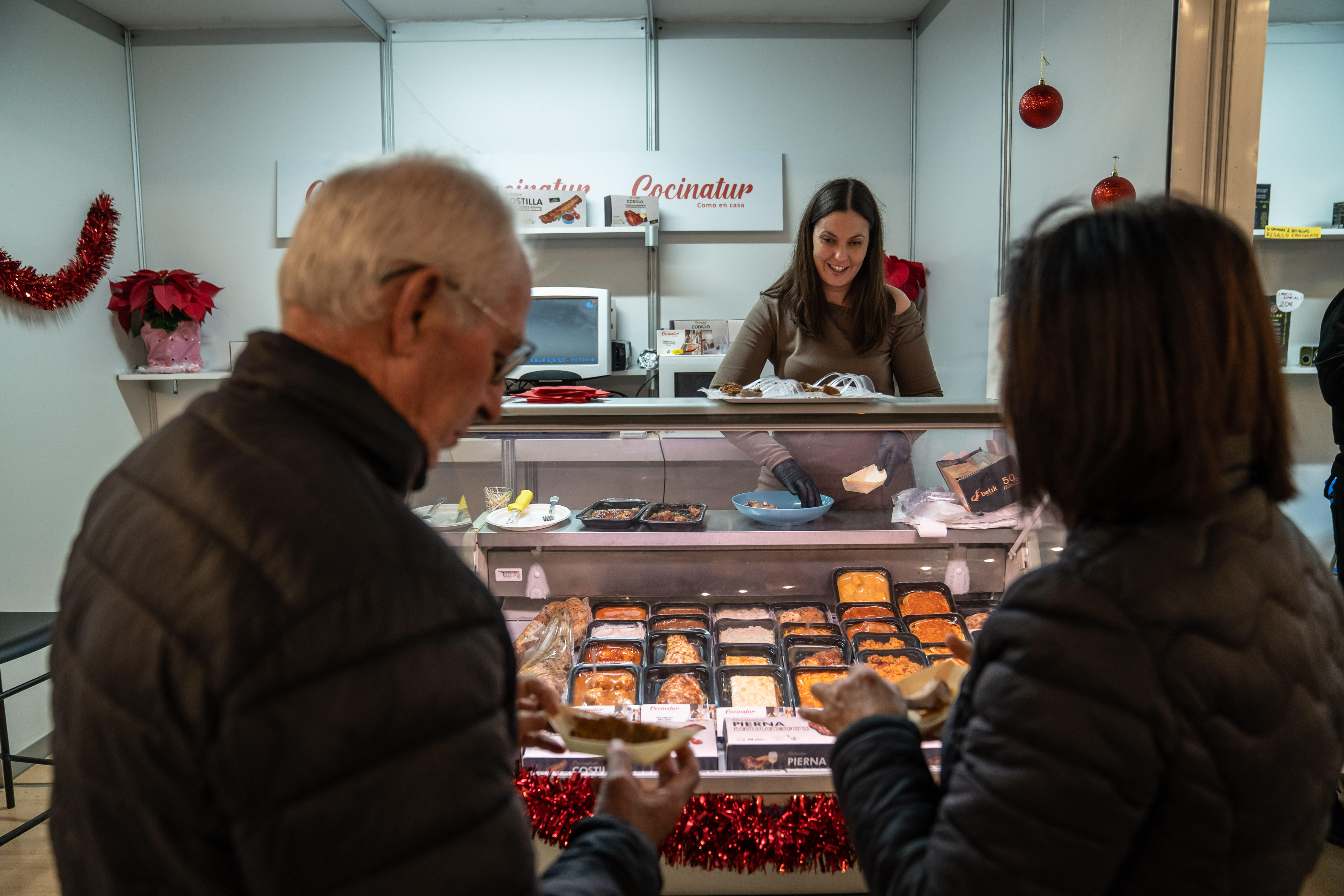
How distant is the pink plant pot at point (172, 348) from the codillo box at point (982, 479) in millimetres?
4130

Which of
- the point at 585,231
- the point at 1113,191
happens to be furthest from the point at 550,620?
the point at 585,231

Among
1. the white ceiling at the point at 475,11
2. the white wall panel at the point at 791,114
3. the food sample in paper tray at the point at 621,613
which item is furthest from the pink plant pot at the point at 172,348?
the food sample in paper tray at the point at 621,613

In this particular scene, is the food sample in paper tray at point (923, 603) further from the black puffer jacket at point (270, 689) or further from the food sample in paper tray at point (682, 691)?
the black puffer jacket at point (270, 689)

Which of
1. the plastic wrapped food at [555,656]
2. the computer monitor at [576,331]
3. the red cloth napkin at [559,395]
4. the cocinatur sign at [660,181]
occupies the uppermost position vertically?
the cocinatur sign at [660,181]

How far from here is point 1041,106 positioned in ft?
9.19

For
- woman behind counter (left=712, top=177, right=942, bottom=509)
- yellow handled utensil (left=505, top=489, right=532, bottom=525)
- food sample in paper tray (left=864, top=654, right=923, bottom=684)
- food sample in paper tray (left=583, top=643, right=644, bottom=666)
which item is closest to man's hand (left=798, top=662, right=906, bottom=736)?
food sample in paper tray (left=864, top=654, right=923, bottom=684)

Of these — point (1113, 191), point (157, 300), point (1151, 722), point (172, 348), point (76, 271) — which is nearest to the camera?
point (1151, 722)

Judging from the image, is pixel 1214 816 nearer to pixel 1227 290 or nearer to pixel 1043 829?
pixel 1043 829

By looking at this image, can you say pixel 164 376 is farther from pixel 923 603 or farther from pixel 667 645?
pixel 923 603

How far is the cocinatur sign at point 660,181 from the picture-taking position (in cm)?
466

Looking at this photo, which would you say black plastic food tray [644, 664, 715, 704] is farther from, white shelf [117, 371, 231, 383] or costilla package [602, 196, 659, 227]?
white shelf [117, 371, 231, 383]

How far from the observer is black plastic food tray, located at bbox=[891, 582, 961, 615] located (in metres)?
2.20

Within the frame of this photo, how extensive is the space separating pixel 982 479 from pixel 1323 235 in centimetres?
299

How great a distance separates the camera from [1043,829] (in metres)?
0.74
